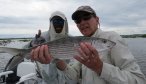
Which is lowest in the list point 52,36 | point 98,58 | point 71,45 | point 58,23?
point 98,58

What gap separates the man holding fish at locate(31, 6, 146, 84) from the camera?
4164 millimetres

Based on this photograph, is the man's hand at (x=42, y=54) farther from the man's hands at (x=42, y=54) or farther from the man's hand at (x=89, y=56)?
the man's hand at (x=89, y=56)

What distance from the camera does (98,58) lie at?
4.12 meters

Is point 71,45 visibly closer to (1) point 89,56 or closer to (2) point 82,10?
(1) point 89,56

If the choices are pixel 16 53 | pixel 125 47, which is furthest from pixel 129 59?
pixel 16 53

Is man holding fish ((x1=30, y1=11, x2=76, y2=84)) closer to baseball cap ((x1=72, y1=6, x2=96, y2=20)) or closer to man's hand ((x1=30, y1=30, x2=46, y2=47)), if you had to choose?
man's hand ((x1=30, y1=30, x2=46, y2=47))

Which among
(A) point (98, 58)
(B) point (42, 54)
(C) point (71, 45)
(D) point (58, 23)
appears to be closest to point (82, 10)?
(C) point (71, 45)

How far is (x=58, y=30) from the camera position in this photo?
834 cm

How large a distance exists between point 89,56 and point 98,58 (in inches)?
5.4

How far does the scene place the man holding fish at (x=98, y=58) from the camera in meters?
4.16

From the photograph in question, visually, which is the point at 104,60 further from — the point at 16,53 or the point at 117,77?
the point at 16,53

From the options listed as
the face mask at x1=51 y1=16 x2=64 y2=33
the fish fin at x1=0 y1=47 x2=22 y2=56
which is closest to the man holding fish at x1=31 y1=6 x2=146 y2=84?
the fish fin at x1=0 y1=47 x2=22 y2=56

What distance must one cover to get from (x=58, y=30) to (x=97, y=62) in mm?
4290

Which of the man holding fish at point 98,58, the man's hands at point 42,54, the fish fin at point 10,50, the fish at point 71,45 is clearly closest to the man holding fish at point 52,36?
the man holding fish at point 98,58
